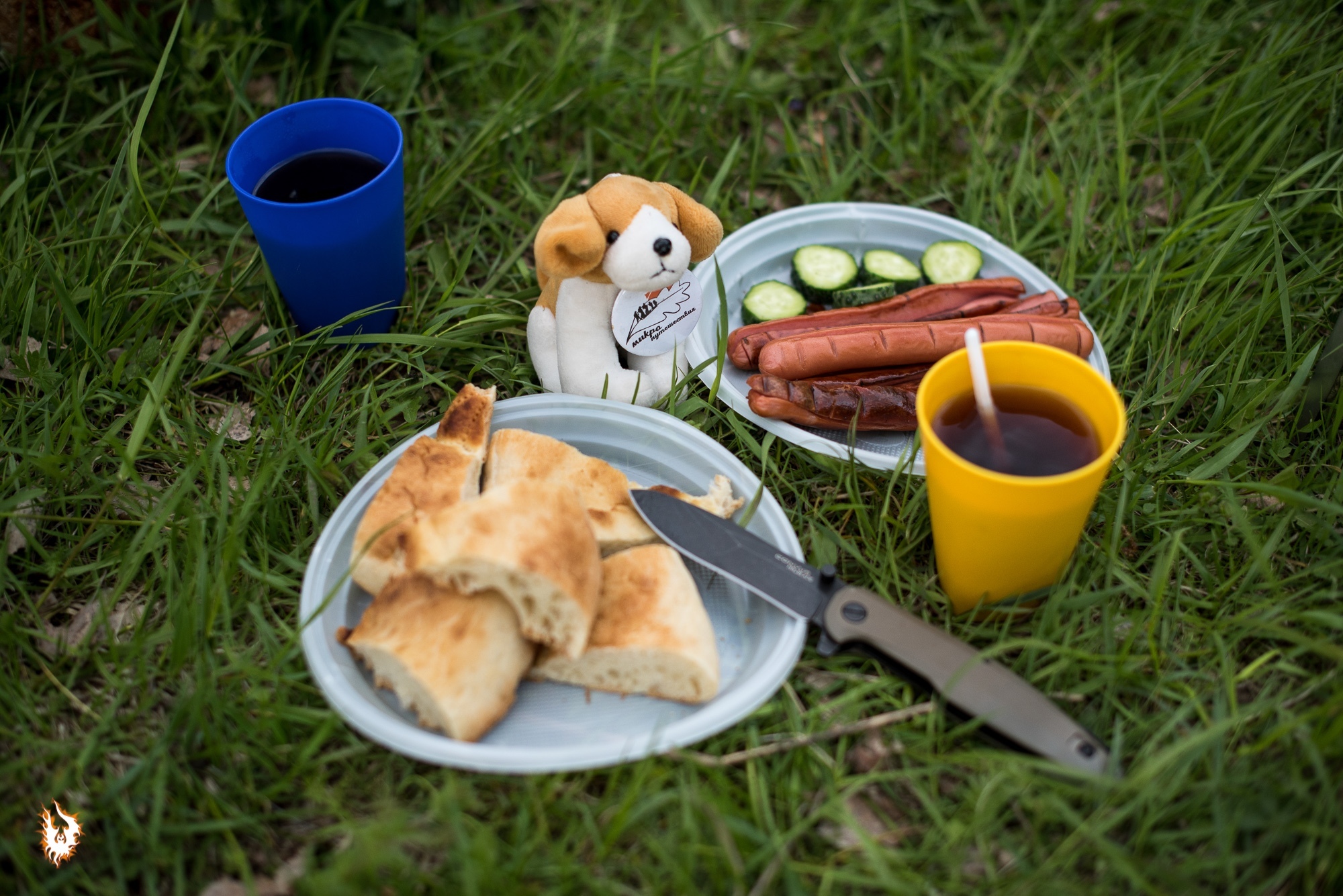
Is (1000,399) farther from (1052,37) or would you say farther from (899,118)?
(1052,37)

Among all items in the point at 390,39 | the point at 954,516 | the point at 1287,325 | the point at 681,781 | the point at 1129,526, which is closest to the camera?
the point at 681,781

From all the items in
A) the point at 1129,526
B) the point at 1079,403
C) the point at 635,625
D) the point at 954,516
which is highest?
the point at 1079,403

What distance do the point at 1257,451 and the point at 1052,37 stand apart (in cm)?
236

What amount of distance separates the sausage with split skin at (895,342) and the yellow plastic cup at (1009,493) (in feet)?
1.90

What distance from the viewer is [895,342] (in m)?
2.99

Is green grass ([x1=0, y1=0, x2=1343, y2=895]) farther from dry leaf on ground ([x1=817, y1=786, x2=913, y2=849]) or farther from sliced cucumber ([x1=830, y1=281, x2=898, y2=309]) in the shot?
sliced cucumber ([x1=830, y1=281, x2=898, y2=309])

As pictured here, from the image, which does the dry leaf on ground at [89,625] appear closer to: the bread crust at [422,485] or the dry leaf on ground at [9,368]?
the bread crust at [422,485]

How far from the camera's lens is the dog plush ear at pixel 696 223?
2670mm

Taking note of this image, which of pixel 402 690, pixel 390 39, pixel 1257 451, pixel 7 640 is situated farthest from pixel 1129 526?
pixel 390 39

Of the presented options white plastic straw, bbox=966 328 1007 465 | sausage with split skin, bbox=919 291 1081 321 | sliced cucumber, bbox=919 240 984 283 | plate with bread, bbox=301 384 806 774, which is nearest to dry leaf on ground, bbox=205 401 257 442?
plate with bread, bbox=301 384 806 774

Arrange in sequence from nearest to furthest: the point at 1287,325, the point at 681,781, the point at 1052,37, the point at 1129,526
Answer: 1. the point at 681,781
2. the point at 1129,526
3. the point at 1287,325
4. the point at 1052,37

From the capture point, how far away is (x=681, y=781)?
216 centimetres

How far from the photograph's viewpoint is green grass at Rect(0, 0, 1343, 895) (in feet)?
6.95

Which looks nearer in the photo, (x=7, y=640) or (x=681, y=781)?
(x=681, y=781)
